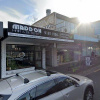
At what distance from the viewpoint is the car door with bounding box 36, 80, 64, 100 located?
227cm

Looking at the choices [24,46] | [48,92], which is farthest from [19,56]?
[48,92]

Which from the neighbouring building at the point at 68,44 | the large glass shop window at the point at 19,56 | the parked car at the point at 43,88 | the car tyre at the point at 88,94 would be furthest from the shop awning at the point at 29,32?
the car tyre at the point at 88,94

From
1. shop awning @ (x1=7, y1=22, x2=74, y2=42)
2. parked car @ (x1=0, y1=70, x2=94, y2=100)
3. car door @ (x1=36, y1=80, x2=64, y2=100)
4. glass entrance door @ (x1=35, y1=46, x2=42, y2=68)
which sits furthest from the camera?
glass entrance door @ (x1=35, y1=46, x2=42, y2=68)

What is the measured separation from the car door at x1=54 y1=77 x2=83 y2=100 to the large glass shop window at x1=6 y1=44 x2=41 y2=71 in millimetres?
5979

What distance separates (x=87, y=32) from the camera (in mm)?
18312

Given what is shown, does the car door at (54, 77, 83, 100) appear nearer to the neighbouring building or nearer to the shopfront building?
the shopfront building

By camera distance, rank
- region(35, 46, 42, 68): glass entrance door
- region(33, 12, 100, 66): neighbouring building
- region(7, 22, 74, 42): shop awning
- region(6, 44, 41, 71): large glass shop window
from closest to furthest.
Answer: region(7, 22, 74, 42): shop awning < region(6, 44, 41, 71): large glass shop window < region(35, 46, 42, 68): glass entrance door < region(33, 12, 100, 66): neighbouring building

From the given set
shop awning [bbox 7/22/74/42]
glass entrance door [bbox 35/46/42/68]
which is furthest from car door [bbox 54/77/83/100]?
glass entrance door [bbox 35/46/42/68]

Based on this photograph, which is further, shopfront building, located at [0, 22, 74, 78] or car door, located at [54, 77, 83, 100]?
shopfront building, located at [0, 22, 74, 78]

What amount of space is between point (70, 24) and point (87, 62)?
257 inches

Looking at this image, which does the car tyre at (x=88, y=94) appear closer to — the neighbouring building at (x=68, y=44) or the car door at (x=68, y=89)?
the car door at (x=68, y=89)

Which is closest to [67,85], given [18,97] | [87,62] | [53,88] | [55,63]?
[53,88]

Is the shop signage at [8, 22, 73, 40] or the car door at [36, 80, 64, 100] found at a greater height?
the shop signage at [8, 22, 73, 40]

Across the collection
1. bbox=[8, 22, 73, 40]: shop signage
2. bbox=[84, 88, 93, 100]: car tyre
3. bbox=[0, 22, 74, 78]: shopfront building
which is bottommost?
bbox=[84, 88, 93, 100]: car tyre
